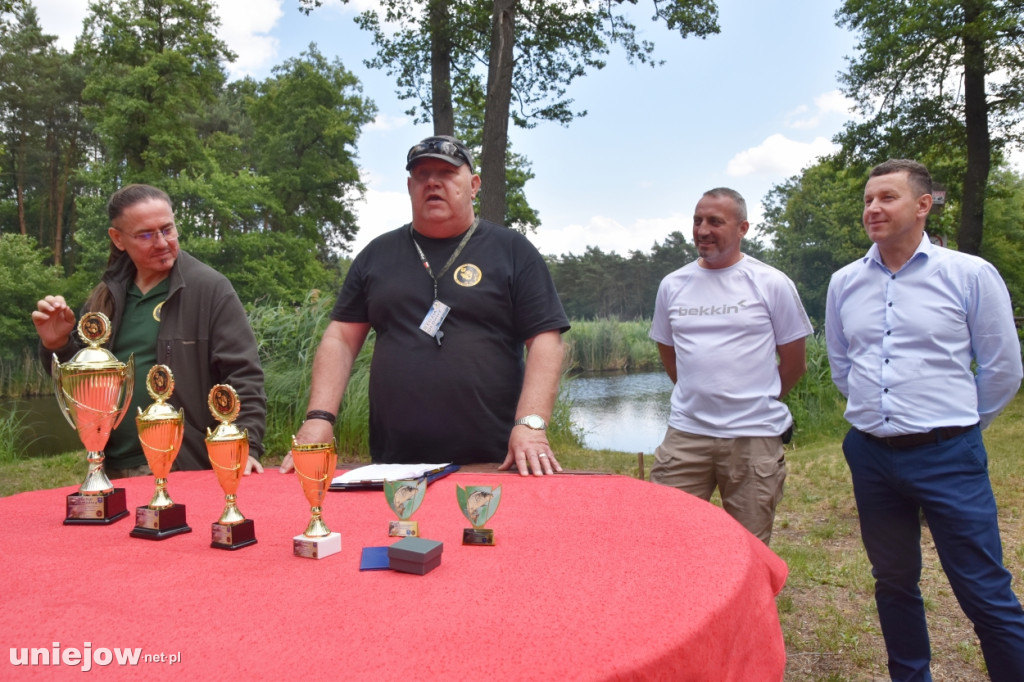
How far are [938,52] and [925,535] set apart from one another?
10.3m

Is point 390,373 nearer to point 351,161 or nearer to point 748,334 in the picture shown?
point 748,334

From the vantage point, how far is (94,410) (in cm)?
152

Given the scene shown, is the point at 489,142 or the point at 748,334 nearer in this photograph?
the point at 748,334

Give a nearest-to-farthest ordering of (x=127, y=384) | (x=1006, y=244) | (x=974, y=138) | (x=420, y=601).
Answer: (x=420, y=601) < (x=127, y=384) < (x=974, y=138) < (x=1006, y=244)

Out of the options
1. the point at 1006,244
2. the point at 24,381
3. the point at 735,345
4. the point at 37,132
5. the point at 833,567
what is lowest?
→ the point at 833,567

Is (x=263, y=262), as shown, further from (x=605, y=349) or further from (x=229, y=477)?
(x=229, y=477)

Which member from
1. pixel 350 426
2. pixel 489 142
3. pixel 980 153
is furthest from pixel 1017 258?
pixel 350 426

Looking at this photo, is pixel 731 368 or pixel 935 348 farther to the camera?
pixel 731 368

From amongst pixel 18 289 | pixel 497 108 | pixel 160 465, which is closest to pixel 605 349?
pixel 497 108

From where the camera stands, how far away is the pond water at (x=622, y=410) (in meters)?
10.3

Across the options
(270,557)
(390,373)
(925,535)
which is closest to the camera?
(270,557)

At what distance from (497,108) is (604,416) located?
6481 mm

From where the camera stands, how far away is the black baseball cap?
7.41 ft

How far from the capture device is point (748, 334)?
2.91 m
